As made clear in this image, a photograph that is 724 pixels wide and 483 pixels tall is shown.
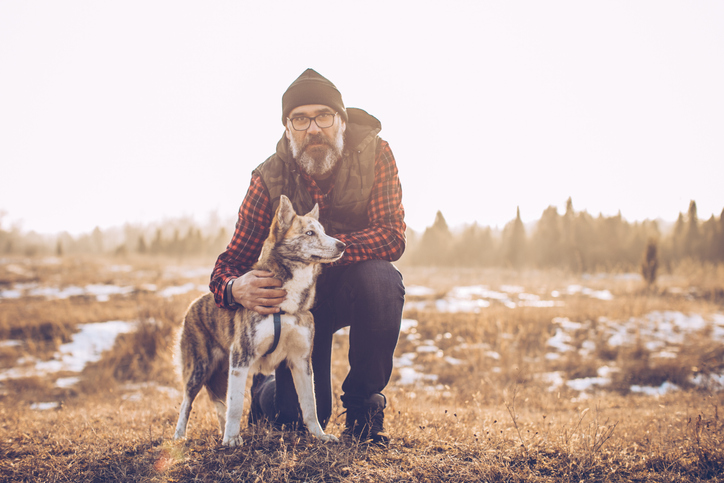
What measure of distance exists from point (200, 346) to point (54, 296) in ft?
42.0

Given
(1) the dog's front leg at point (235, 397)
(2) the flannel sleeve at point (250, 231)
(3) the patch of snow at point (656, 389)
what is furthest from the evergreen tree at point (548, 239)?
(1) the dog's front leg at point (235, 397)

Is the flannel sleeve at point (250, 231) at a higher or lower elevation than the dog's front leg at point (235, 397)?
A: higher

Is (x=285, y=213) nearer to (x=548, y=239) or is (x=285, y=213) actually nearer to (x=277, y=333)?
(x=277, y=333)

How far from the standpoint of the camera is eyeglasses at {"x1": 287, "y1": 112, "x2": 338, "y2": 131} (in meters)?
3.10

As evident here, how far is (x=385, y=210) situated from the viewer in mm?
3023

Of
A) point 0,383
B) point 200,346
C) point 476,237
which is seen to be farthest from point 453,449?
point 476,237

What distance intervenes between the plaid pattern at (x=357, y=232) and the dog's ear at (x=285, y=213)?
38 cm

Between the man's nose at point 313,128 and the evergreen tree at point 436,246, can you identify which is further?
the evergreen tree at point 436,246

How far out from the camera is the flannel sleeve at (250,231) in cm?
298

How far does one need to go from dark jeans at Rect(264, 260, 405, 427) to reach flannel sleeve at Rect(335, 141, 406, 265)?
0.28 feet

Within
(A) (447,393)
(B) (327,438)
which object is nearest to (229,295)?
(B) (327,438)

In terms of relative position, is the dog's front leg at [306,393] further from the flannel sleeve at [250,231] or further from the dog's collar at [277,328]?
the flannel sleeve at [250,231]

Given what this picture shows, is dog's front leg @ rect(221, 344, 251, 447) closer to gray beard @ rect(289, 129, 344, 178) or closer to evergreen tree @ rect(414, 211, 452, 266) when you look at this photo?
gray beard @ rect(289, 129, 344, 178)

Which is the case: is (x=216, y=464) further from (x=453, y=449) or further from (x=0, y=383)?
(x=0, y=383)
